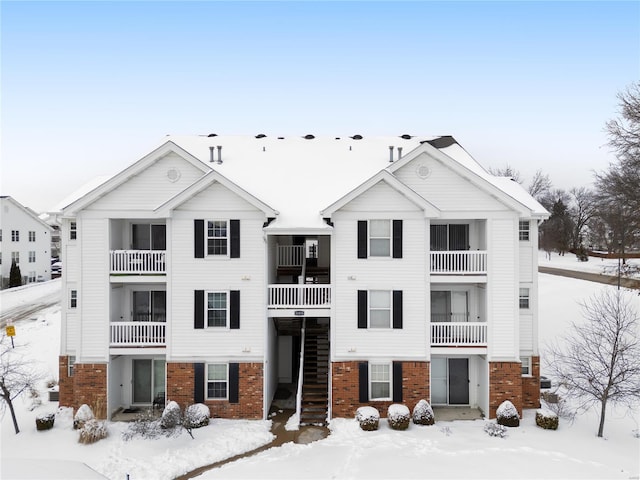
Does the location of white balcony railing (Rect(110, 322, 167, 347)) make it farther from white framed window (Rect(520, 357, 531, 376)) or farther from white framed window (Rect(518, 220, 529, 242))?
white framed window (Rect(518, 220, 529, 242))

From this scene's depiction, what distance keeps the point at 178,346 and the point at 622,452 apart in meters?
16.7

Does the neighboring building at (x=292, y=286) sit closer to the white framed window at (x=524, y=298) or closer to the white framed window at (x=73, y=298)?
the white framed window at (x=524, y=298)

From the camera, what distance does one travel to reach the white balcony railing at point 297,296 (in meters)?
18.7

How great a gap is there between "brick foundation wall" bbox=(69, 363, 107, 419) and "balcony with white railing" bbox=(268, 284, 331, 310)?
24.6 feet

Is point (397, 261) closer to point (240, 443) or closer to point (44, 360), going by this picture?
point (240, 443)

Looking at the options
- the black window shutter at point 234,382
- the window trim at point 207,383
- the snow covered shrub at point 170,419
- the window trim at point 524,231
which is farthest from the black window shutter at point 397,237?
the snow covered shrub at point 170,419

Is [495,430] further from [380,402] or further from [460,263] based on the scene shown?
[460,263]

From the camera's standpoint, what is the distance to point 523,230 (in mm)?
19359

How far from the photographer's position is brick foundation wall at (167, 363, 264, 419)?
717 inches

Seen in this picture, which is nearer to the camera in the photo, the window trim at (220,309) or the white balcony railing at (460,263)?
the window trim at (220,309)

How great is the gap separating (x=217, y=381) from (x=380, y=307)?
7442 millimetres

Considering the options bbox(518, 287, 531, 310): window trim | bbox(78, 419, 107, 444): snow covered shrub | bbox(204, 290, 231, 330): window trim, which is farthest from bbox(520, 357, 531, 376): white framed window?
bbox(78, 419, 107, 444): snow covered shrub

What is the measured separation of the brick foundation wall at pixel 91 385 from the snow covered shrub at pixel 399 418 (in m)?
11.6

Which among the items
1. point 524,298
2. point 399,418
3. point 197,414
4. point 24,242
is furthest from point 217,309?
point 24,242
